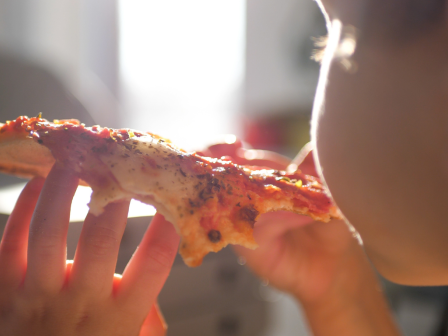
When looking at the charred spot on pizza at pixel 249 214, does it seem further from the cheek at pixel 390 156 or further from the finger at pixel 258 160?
the finger at pixel 258 160

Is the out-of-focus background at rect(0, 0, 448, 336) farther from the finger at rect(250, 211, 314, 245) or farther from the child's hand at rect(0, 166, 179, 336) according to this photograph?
the finger at rect(250, 211, 314, 245)

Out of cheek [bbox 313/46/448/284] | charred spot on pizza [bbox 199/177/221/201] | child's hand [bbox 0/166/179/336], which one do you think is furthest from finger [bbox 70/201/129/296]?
cheek [bbox 313/46/448/284]

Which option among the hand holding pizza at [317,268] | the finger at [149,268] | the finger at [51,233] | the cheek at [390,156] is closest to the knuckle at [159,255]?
the finger at [149,268]

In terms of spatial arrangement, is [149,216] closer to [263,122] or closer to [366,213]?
[366,213]

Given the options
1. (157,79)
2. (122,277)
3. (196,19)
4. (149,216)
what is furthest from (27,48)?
(122,277)

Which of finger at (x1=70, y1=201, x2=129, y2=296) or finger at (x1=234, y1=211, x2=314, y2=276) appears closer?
finger at (x1=70, y1=201, x2=129, y2=296)

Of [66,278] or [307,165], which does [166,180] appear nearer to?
[66,278]
